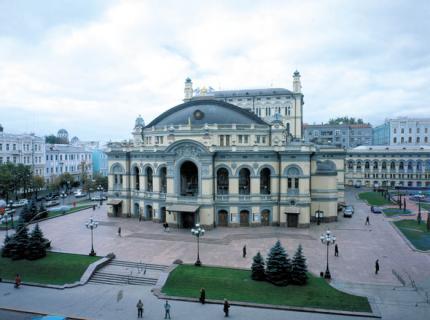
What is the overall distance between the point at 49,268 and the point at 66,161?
211 feet

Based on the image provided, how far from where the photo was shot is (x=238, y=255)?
31.2 m

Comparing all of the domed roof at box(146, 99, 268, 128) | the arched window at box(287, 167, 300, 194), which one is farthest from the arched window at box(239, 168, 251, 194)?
the domed roof at box(146, 99, 268, 128)

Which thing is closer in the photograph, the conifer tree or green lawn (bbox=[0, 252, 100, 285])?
green lawn (bbox=[0, 252, 100, 285])

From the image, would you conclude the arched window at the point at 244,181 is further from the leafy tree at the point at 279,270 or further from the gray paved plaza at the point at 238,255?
the leafy tree at the point at 279,270

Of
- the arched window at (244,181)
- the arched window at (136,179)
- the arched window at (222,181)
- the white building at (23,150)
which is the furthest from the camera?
the white building at (23,150)

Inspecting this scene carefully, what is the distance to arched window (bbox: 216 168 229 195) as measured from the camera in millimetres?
44062

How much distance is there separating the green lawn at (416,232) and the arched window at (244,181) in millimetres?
19421

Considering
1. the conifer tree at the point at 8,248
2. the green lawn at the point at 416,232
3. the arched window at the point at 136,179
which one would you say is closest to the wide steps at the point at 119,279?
the conifer tree at the point at 8,248

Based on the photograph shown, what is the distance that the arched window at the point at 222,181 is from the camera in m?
44.1

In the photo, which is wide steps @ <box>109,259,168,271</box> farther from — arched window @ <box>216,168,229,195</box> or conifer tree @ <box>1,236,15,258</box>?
arched window @ <box>216,168,229,195</box>

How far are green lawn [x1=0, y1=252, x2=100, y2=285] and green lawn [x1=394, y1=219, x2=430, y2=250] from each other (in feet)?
107

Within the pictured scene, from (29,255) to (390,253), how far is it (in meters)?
34.1

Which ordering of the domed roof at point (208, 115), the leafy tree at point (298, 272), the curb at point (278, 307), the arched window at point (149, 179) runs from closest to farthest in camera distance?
the curb at point (278, 307), the leafy tree at point (298, 272), the domed roof at point (208, 115), the arched window at point (149, 179)

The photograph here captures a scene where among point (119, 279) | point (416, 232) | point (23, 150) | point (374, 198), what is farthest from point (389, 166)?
point (23, 150)
